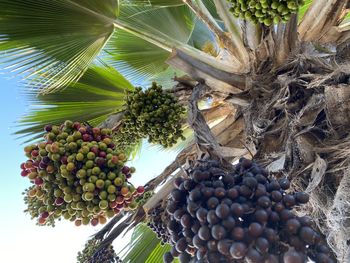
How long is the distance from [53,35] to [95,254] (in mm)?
1528

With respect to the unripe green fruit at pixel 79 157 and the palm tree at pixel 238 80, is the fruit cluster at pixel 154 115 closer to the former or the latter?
the palm tree at pixel 238 80

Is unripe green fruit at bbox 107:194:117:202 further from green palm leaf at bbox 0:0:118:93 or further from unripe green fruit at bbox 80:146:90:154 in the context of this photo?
green palm leaf at bbox 0:0:118:93

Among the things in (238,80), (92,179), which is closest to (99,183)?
(92,179)

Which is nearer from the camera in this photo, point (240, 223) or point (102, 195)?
point (240, 223)

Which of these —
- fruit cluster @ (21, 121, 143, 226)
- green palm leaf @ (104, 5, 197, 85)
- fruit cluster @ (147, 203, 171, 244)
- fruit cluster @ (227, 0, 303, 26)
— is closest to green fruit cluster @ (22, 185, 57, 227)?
fruit cluster @ (21, 121, 143, 226)

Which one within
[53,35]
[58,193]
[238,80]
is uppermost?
[53,35]

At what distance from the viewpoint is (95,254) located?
8.96ft

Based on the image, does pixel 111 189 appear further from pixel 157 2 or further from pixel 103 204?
pixel 157 2

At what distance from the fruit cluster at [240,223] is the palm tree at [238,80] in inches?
9.3

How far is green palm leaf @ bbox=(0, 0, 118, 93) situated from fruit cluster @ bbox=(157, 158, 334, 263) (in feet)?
5.65

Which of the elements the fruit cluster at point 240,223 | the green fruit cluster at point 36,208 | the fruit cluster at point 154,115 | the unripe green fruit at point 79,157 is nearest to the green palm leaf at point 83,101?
the fruit cluster at point 154,115

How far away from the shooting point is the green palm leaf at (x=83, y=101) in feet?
10.3

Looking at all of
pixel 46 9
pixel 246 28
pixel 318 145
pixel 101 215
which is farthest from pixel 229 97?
pixel 46 9

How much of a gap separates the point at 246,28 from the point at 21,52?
1.51 metres
